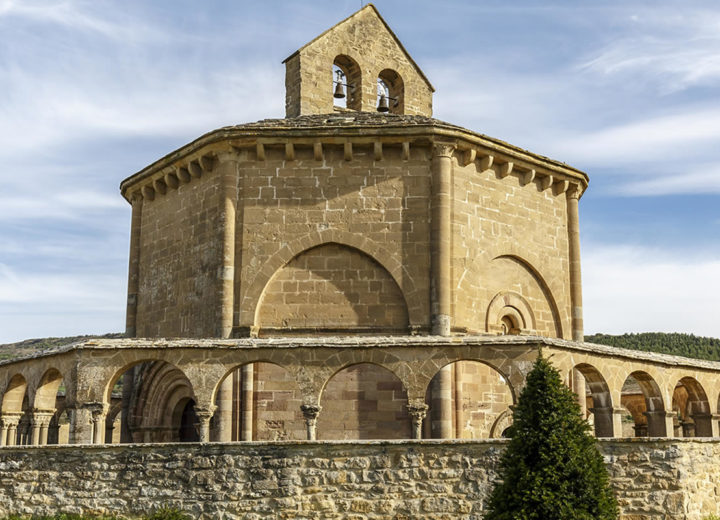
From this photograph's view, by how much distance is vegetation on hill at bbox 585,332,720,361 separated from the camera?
4125 centimetres

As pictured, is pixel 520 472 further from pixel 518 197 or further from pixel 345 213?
pixel 518 197

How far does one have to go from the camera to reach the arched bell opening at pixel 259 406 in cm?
1376

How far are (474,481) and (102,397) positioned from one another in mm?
5713

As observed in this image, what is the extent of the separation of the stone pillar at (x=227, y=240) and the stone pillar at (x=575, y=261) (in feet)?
23.6

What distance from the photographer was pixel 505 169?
52.1 feet

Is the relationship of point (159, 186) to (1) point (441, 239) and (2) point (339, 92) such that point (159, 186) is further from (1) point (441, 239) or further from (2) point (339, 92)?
→ (1) point (441, 239)

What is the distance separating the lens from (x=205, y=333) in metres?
14.8

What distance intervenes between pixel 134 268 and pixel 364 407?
22.2ft

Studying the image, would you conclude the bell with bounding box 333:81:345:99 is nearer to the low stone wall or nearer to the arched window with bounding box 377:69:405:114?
the arched window with bounding box 377:69:405:114

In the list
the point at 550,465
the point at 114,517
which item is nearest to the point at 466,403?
the point at 550,465

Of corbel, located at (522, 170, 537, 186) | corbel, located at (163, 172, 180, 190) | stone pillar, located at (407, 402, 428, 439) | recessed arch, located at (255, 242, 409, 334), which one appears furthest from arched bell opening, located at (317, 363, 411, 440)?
corbel, located at (163, 172, 180, 190)

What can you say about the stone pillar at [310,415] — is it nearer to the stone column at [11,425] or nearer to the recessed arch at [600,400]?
the recessed arch at [600,400]

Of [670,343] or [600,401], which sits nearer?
[600,401]

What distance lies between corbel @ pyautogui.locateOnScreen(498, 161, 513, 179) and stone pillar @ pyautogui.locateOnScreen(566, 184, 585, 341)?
2.20 metres
